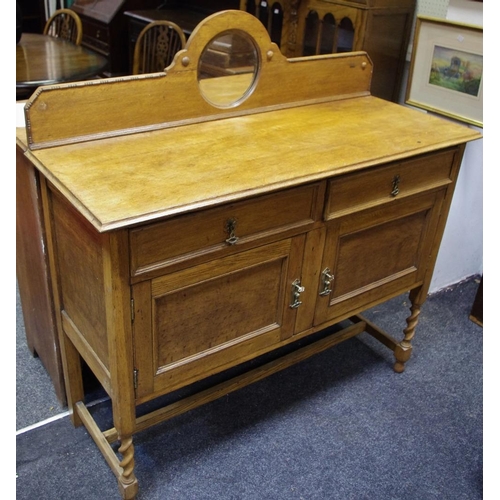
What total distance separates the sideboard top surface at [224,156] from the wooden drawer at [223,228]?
6 cm

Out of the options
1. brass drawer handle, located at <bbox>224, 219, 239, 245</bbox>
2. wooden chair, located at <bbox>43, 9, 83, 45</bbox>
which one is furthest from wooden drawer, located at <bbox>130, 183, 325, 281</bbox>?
wooden chair, located at <bbox>43, 9, 83, 45</bbox>

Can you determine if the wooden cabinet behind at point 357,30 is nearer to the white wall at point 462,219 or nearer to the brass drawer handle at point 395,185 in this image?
the white wall at point 462,219

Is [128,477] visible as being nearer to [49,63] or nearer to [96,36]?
[49,63]

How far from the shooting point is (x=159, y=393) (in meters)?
1.64

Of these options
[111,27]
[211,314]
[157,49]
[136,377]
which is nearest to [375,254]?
[211,314]

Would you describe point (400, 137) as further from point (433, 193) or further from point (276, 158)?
point (276, 158)

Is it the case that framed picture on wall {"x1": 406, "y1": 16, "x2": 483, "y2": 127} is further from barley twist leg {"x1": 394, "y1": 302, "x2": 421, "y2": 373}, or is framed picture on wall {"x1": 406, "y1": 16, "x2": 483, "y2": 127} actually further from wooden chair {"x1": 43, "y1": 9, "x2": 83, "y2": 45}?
wooden chair {"x1": 43, "y1": 9, "x2": 83, "y2": 45}

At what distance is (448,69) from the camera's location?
97.6 inches

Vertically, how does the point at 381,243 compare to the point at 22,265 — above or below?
above

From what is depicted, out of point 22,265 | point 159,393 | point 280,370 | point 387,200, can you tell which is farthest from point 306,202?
point 22,265

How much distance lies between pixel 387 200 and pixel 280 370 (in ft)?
2.72

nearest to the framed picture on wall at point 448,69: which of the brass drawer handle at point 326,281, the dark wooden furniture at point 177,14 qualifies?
the brass drawer handle at point 326,281

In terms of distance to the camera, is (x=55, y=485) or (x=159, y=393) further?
(x=55, y=485)

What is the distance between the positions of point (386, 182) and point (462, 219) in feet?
3.75
